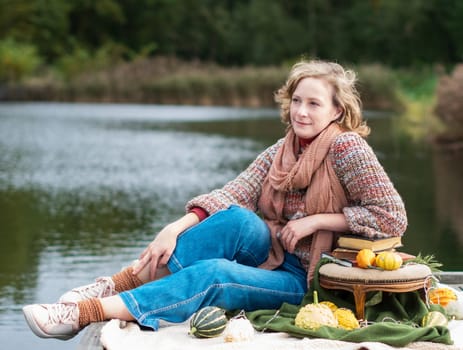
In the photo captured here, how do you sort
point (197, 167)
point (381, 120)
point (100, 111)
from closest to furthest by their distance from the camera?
1. point (197, 167)
2. point (381, 120)
3. point (100, 111)

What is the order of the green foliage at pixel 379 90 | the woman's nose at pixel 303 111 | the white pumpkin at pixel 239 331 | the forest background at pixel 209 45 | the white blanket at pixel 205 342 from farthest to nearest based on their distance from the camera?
the forest background at pixel 209 45
the green foliage at pixel 379 90
the woman's nose at pixel 303 111
the white pumpkin at pixel 239 331
the white blanket at pixel 205 342

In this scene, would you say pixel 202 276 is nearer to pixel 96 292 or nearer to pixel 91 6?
pixel 96 292

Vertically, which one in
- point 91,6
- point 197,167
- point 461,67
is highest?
point 91,6

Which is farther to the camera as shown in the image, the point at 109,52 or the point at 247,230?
the point at 109,52

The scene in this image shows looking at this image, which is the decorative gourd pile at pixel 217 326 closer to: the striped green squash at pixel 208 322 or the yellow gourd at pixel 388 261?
the striped green squash at pixel 208 322

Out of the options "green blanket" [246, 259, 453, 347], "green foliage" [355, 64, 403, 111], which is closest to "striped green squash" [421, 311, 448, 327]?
"green blanket" [246, 259, 453, 347]

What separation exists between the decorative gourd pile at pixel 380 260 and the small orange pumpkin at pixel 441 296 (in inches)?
17.8

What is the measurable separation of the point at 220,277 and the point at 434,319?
921 mm

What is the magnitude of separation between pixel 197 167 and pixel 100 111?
18256mm

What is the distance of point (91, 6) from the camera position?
65.4 m

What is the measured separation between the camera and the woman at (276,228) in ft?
14.5

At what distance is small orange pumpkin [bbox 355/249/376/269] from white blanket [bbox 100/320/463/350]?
1.37 feet

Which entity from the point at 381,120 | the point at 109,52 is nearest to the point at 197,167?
the point at 381,120

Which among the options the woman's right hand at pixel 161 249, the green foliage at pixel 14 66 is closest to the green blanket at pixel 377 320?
the woman's right hand at pixel 161 249
